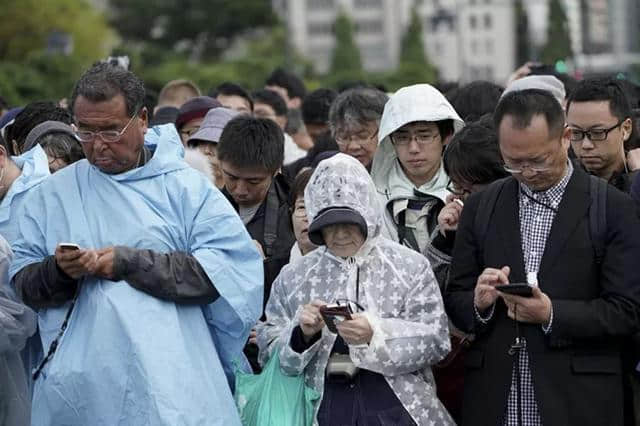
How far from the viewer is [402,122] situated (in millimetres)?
7379

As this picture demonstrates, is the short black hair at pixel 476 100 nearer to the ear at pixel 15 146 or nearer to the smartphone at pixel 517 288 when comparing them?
the ear at pixel 15 146

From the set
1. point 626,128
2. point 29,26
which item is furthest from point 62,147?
point 29,26

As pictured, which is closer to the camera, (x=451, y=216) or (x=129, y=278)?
(x=129, y=278)

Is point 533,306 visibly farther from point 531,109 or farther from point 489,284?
point 531,109

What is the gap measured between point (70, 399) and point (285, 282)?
121 centimetres

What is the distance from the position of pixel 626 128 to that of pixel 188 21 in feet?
315

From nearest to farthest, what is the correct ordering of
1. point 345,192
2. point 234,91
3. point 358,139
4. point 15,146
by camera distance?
point 345,192
point 358,139
point 15,146
point 234,91

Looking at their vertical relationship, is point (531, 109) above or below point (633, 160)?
above

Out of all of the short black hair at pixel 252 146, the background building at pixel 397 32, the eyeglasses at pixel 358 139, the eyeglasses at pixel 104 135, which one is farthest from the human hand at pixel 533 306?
the background building at pixel 397 32

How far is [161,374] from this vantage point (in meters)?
5.70

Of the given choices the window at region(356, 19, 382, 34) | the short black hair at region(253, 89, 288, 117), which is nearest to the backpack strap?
the short black hair at region(253, 89, 288, 117)

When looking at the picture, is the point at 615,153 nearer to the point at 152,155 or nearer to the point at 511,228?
the point at 511,228

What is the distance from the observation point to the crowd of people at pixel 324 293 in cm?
576

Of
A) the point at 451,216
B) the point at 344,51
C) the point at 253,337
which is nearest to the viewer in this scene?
the point at 451,216
